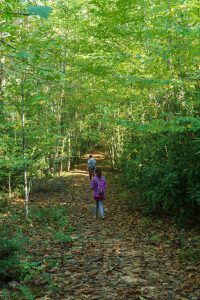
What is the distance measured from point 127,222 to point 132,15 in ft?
30.6

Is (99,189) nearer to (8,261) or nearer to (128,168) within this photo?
(128,168)

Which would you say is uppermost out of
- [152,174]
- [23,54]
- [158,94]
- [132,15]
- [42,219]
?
[132,15]

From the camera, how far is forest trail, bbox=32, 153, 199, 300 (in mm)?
5117

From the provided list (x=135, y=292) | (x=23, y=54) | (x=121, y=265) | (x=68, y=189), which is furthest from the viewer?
(x=68, y=189)

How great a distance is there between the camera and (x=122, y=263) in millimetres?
6531

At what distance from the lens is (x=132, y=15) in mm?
13836

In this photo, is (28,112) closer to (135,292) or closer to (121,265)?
(121,265)

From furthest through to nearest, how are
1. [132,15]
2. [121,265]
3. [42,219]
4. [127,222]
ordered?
[132,15] → [42,219] → [127,222] → [121,265]

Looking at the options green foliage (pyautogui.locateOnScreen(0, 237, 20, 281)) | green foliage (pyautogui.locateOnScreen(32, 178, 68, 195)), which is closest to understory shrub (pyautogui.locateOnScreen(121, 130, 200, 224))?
green foliage (pyautogui.locateOnScreen(0, 237, 20, 281))

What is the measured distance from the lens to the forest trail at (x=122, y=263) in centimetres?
512

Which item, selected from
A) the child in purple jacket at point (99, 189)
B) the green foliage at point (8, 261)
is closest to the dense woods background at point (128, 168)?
the green foliage at point (8, 261)

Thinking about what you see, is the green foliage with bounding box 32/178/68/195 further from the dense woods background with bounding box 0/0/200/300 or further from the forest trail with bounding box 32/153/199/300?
the forest trail with bounding box 32/153/199/300

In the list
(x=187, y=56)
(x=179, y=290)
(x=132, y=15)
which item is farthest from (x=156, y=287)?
(x=132, y=15)

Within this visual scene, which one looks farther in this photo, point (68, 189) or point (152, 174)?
point (68, 189)
